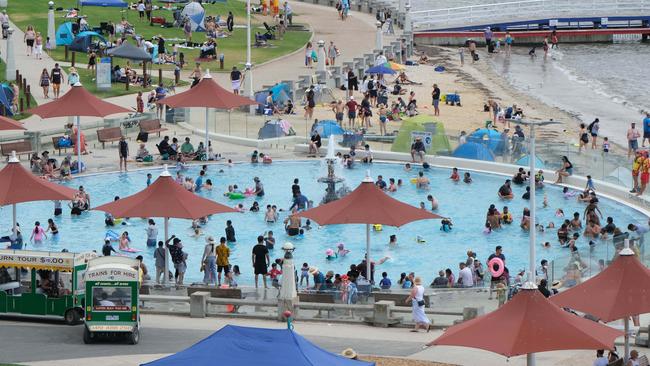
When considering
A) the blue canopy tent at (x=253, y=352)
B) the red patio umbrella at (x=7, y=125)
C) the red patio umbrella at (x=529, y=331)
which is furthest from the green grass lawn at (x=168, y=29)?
the blue canopy tent at (x=253, y=352)

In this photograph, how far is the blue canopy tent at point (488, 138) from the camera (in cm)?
5103

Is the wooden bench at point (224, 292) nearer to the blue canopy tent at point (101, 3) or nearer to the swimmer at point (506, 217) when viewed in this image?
the swimmer at point (506, 217)

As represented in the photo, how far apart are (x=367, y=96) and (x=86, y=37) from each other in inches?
517

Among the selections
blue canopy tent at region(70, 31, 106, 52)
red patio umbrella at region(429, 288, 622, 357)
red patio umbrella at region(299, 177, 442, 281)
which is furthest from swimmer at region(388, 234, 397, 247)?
blue canopy tent at region(70, 31, 106, 52)

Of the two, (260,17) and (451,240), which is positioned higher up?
(260,17)

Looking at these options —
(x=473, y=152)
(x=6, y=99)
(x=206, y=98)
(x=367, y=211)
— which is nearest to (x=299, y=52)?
(x=6, y=99)

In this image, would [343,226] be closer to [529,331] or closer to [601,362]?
[601,362]

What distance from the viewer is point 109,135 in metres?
53.9

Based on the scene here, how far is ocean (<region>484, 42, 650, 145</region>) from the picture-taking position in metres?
70.8

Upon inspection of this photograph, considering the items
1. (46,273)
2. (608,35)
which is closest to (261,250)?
(46,273)

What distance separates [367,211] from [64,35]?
36097mm

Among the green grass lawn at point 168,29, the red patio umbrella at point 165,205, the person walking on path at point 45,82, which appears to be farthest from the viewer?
the green grass lawn at point 168,29

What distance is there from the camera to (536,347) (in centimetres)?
2570

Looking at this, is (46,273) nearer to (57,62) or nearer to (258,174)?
(258,174)
